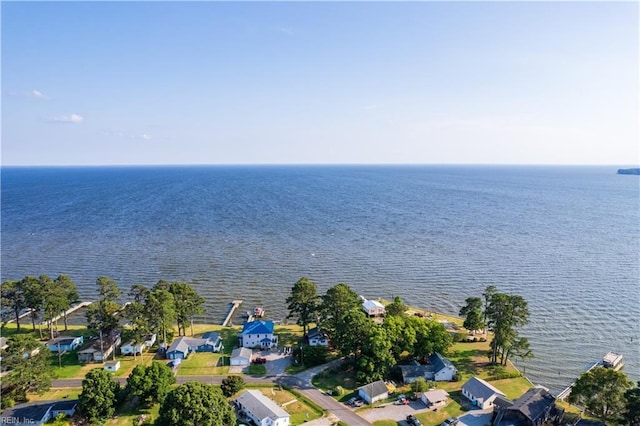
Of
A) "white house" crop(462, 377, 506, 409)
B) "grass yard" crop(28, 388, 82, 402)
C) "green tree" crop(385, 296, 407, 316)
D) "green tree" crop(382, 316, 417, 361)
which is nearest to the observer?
"white house" crop(462, 377, 506, 409)

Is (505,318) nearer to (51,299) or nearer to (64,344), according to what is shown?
(64,344)

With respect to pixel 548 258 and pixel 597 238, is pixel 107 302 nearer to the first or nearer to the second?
pixel 548 258

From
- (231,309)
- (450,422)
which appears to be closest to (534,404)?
(450,422)

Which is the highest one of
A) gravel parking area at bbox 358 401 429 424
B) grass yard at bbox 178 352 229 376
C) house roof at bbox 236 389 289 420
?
house roof at bbox 236 389 289 420

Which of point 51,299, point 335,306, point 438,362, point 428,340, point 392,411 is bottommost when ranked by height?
point 392,411

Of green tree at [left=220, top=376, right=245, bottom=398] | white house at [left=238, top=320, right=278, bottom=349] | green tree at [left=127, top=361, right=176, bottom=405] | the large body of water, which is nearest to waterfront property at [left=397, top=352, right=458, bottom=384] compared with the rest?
the large body of water

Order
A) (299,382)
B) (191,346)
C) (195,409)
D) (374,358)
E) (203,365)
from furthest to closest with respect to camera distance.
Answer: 1. (191,346)
2. (203,365)
3. (299,382)
4. (374,358)
5. (195,409)

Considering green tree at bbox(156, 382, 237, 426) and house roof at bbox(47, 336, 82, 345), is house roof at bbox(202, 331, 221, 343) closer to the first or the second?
house roof at bbox(47, 336, 82, 345)

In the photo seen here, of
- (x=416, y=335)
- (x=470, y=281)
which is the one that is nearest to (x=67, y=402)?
(x=416, y=335)
